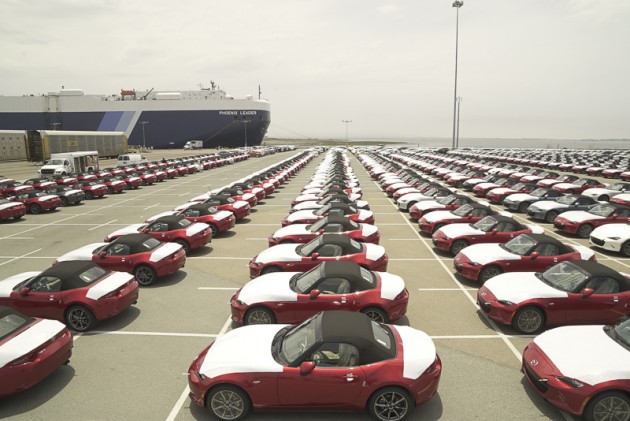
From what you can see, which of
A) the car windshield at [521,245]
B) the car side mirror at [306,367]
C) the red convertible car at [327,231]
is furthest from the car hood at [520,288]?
the car side mirror at [306,367]

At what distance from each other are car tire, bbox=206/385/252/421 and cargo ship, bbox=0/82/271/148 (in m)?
97.5

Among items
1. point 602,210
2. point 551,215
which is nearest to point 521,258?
point 602,210

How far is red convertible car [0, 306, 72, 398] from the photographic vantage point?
5770 mm

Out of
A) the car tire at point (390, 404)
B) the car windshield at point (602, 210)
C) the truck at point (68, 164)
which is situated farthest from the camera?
the truck at point (68, 164)

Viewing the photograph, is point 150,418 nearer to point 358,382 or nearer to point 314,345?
point 314,345

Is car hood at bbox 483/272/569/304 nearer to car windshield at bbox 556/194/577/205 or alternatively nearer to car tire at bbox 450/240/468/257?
car tire at bbox 450/240/468/257

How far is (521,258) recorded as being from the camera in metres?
9.98

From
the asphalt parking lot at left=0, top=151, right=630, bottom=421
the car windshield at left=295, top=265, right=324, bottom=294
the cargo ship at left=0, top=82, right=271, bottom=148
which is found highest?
the cargo ship at left=0, top=82, right=271, bottom=148

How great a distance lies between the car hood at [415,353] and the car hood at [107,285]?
6.03 meters

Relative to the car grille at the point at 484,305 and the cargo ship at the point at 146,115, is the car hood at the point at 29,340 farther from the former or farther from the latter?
the cargo ship at the point at 146,115

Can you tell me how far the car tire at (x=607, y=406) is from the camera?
5048mm

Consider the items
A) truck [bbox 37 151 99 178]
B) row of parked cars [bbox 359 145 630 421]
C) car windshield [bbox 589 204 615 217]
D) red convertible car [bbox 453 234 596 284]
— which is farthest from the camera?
truck [bbox 37 151 99 178]

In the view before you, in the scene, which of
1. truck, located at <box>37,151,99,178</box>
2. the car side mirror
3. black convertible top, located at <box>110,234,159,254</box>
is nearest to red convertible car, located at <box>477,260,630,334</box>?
the car side mirror

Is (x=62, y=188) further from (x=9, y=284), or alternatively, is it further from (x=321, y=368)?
(x=321, y=368)
